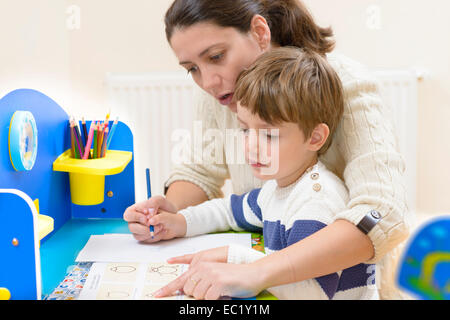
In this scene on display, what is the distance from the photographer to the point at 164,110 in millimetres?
1641

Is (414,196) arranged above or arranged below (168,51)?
below

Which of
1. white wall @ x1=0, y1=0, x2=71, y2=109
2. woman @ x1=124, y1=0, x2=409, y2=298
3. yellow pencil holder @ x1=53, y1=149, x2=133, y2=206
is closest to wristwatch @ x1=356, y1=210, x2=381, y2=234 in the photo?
woman @ x1=124, y1=0, x2=409, y2=298

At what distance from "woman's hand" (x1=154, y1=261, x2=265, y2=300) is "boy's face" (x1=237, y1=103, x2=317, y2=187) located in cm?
15

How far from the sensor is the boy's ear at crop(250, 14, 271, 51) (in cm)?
70

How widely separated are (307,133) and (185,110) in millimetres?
1064

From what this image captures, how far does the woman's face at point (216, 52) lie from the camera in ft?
2.20

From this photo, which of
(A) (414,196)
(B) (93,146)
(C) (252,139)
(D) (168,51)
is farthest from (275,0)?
(A) (414,196)

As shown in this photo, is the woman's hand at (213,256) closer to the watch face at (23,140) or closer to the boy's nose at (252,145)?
the boy's nose at (252,145)

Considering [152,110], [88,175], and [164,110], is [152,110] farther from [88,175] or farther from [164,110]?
[88,175]

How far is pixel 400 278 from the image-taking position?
0.93 ft

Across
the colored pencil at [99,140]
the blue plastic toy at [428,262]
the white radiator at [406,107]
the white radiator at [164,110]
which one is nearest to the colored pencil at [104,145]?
the colored pencil at [99,140]

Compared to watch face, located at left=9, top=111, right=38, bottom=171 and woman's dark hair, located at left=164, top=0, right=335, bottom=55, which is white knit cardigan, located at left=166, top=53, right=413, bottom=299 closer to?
woman's dark hair, located at left=164, top=0, right=335, bottom=55

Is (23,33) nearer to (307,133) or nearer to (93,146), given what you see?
(93,146)
